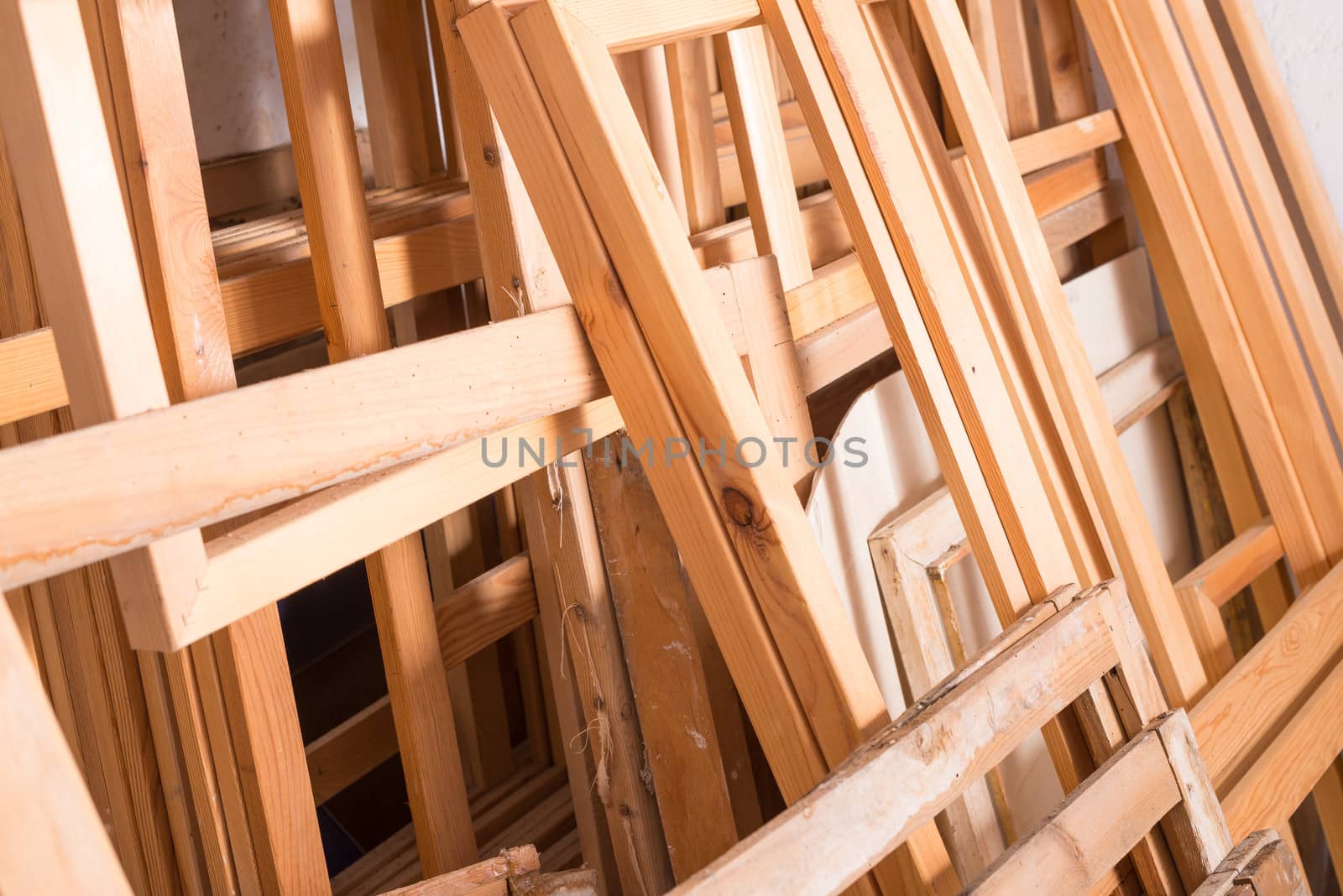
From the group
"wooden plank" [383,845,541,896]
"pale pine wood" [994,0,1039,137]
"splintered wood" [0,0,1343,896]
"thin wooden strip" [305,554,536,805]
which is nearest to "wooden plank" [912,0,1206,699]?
"splintered wood" [0,0,1343,896]

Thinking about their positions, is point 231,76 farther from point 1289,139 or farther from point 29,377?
point 1289,139

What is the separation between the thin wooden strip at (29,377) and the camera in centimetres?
91

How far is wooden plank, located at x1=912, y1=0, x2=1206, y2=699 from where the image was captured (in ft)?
4.41

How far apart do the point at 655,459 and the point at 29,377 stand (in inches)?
21.2

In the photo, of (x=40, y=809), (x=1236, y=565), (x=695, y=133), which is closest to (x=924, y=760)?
(x=40, y=809)

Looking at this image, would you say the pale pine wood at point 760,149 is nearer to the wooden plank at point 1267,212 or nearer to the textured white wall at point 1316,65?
the wooden plank at point 1267,212

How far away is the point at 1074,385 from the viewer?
4.50 ft

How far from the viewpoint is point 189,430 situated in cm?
63

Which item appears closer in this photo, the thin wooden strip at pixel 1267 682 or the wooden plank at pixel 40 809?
the wooden plank at pixel 40 809

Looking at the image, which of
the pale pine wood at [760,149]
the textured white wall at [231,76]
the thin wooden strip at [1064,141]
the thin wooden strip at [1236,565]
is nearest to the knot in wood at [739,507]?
the pale pine wood at [760,149]

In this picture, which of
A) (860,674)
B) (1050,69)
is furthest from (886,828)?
(1050,69)

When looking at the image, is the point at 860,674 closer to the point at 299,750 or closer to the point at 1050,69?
the point at 299,750

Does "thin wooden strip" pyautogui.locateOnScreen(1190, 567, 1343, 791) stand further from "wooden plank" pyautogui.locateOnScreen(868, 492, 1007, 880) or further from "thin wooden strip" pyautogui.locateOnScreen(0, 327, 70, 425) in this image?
"thin wooden strip" pyautogui.locateOnScreen(0, 327, 70, 425)

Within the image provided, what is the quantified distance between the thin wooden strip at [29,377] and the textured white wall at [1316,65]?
72.3 inches
